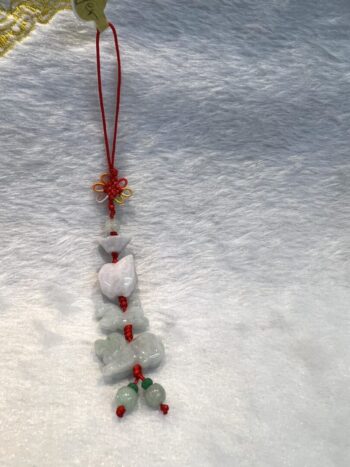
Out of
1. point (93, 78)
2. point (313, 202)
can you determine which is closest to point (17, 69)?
point (93, 78)

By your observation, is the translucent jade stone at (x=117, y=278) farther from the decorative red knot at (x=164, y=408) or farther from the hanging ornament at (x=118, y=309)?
the decorative red knot at (x=164, y=408)

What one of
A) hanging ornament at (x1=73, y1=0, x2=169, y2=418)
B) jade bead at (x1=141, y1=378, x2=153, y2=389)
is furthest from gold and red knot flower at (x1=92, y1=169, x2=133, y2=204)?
jade bead at (x1=141, y1=378, x2=153, y2=389)

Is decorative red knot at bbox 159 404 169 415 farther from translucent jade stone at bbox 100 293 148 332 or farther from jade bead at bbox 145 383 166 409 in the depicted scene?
translucent jade stone at bbox 100 293 148 332

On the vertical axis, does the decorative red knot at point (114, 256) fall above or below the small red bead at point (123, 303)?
above

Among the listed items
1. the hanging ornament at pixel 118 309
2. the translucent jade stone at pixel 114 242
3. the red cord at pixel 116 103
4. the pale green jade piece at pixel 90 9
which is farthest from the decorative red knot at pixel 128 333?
the pale green jade piece at pixel 90 9

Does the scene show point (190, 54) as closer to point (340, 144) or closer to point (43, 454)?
point (340, 144)

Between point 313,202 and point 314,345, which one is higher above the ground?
point 313,202

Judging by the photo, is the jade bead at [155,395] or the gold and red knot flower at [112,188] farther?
the gold and red knot flower at [112,188]
